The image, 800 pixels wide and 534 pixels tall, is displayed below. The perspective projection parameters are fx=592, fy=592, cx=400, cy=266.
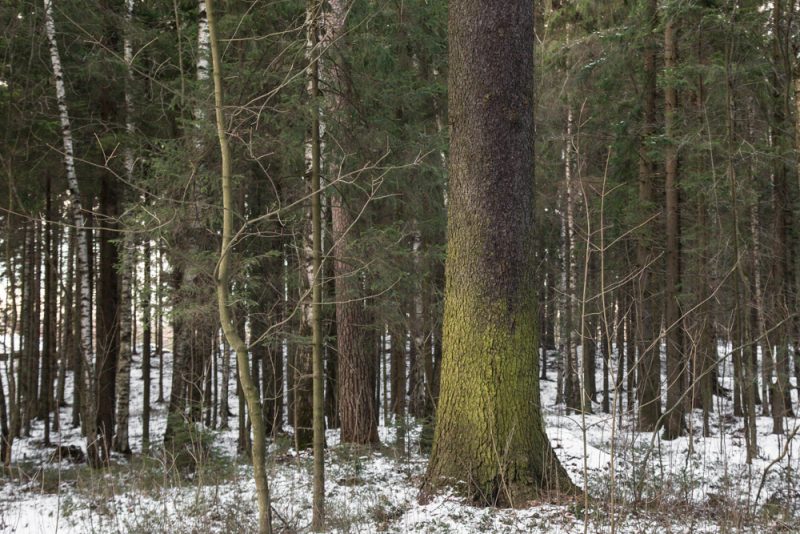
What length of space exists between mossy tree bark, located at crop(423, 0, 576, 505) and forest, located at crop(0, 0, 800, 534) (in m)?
0.02

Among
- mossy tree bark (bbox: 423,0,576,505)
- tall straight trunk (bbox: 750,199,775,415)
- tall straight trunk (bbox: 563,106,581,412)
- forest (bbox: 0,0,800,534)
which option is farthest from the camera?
tall straight trunk (bbox: 563,106,581,412)

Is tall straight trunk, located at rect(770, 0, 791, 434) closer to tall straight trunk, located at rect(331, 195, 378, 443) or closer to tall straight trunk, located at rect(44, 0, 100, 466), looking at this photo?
tall straight trunk, located at rect(331, 195, 378, 443)

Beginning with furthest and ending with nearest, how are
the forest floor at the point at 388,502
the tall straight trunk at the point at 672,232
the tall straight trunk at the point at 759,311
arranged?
1. the tall straight trunk at the point at 672,232
2. the tall straight trunk at the point at 759,311
3. the forest floor at the point at 388,502

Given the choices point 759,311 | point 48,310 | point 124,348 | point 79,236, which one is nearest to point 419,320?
point 124,348

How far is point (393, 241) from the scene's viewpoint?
8656 mm

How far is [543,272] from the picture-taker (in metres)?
21.8

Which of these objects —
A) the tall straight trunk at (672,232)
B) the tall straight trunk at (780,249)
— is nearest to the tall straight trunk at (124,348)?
the tall straight trunk at (672,232)

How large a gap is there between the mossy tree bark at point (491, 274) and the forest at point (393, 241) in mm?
20

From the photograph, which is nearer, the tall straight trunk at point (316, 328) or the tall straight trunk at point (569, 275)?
the tall straight trunk at point (316, 328)

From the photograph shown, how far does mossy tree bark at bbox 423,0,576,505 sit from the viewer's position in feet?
15.5

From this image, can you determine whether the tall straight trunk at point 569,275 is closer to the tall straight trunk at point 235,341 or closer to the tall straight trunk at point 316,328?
the tall straight trunk at point 316,328

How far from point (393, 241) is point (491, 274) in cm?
392

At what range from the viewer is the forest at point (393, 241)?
461 centimetres

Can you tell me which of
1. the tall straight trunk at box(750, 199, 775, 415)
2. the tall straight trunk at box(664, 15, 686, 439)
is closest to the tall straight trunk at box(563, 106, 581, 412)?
the tall straight trunk at box(664, 15, 686, 439)
